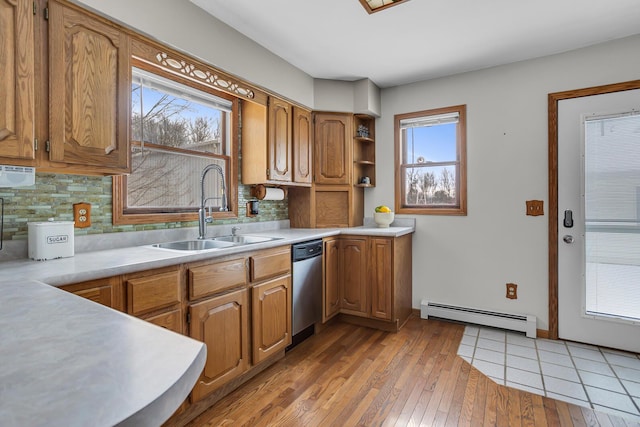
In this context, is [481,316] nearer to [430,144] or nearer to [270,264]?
[430,144]

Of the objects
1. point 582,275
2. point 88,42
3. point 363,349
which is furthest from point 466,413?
point 88,42

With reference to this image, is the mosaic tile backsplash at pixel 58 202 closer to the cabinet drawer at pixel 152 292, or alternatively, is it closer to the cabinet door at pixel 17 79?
the cabinet door at pixel 17 79

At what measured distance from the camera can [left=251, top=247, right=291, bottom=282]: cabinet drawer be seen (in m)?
2.16

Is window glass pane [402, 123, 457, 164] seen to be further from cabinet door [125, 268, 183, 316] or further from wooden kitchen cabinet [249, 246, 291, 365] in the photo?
cabinet door [125, 268, 183, 316]

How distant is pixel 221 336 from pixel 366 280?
4.98 feet

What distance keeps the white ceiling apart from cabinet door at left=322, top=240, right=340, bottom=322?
1.68 metres

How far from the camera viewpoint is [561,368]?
228 centimetres

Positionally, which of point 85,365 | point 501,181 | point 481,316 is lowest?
point 481,316

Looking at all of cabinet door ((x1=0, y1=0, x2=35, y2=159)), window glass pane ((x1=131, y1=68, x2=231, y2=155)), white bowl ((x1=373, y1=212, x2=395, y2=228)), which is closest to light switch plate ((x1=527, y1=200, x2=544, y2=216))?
white bowl ((x1=373, y1=212, x2=395, y2=228))

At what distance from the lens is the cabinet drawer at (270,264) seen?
2.16 metres

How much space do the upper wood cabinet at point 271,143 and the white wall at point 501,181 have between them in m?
1.30

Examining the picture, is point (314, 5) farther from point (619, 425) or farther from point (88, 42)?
point (619, 425)

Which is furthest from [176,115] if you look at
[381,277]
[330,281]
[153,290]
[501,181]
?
[501,181]

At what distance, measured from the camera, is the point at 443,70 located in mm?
3109
